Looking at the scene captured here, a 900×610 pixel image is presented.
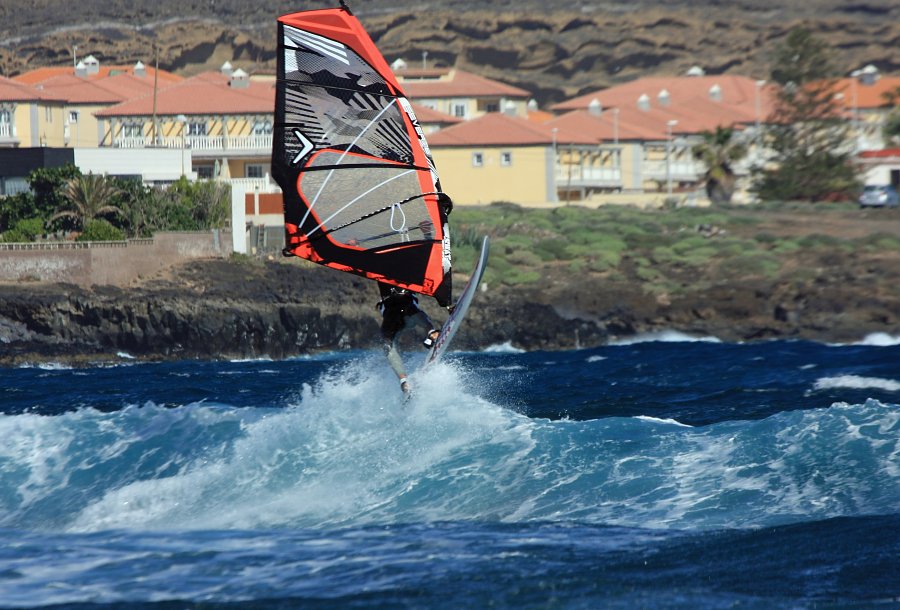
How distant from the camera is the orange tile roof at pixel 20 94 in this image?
5150 cm

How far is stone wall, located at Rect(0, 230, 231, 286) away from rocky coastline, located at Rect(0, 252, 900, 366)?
20.5 inches

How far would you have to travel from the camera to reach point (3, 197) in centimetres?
3388

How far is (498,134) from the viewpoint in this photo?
2000 inches

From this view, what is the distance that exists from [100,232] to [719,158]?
25.8 metres

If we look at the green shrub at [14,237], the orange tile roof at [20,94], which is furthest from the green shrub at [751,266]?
the orange tile roof at [20,94]

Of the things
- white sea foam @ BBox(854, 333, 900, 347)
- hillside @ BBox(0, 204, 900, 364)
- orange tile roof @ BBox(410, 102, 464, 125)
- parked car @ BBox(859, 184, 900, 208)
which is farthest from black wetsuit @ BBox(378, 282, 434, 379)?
orange tile roof @ BBox(410, 102, 464, 125)

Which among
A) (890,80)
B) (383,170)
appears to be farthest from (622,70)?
(383,170)

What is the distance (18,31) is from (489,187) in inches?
2336

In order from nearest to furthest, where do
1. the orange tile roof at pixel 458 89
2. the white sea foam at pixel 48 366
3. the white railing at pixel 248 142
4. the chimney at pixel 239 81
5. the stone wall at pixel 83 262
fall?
the white sea foam at pixel 48 366
the stone wall at pixel 83 262
the white railing at pixel 248 142
the chimney at pixel 239 81
the orange tile roof at pixel 458 89

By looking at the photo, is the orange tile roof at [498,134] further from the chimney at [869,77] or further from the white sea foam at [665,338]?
the chimney at [869,77]

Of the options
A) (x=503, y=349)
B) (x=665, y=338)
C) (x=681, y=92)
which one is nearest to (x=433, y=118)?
(x=665, y=338)

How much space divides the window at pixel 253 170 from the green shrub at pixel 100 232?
13880 millimetres

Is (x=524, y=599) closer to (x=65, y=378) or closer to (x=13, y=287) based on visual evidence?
(x=65, y=378)

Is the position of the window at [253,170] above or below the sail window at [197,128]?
below
